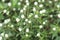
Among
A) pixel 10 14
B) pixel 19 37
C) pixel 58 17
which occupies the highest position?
pixel 10 14

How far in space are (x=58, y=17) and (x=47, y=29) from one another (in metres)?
0.30

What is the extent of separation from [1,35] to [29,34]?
466 mm

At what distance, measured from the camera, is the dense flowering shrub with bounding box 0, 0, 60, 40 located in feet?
10.6

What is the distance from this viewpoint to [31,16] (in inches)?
134

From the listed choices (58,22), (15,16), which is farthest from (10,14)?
(58,22)

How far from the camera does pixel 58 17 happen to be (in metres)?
3.43

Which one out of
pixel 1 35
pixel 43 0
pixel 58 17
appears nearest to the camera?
pixel 1 35

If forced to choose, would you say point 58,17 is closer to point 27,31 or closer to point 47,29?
point 47,29

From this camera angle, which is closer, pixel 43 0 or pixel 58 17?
pixel 58 17

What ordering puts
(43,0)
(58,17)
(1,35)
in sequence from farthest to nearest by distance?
1. (43,0)
2. (58,17)
3. (1,35)

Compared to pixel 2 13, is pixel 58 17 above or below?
below

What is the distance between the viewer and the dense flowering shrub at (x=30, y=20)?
322 cm

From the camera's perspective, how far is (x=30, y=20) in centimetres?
335

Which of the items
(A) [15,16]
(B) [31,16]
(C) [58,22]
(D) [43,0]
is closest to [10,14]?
(A) [15,16]
